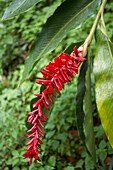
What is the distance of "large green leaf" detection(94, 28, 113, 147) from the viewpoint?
0.58 metres

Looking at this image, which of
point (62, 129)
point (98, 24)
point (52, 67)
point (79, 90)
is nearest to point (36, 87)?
point (62, 129)

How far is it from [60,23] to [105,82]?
15.0 inches

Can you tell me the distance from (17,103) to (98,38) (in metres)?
1.06

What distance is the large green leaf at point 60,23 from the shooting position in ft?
2.64

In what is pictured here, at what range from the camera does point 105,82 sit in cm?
60

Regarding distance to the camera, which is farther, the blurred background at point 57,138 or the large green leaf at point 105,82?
the blurred background at point 57,138

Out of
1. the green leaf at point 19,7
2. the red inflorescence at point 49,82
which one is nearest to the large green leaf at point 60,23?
the green leaf at point 19,7

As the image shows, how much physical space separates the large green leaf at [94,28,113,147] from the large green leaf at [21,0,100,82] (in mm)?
184

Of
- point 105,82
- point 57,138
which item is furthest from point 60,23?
point 57,138

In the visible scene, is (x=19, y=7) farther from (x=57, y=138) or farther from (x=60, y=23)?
(x=57, y=138)

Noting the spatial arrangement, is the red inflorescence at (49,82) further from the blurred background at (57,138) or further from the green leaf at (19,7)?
the blurred background at (57,138)

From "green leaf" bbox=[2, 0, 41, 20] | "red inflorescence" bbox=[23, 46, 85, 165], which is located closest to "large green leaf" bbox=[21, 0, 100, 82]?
"green leaf" bbox=[2, 0, 41, 20]

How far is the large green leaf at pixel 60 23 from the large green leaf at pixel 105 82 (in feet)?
0.60

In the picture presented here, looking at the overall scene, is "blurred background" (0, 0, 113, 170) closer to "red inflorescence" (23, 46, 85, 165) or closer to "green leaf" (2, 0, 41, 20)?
"green leaf" (2, 0, 41, 20)
